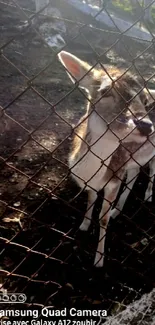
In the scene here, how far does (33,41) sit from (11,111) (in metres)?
3.75

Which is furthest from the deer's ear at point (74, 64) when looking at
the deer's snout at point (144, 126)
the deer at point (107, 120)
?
the deer's snout at point (144, 126)

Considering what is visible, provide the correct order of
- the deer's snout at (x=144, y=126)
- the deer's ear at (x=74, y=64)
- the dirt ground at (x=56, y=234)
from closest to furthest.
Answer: the deer's snout at (x=144, y=126) < the deer's ear at (x=74, y=64) < the dirt ground at (x=56, y=234)

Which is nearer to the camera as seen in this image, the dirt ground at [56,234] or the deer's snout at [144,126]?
the deer's snout at [144,126]

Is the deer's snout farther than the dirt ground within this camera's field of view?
No

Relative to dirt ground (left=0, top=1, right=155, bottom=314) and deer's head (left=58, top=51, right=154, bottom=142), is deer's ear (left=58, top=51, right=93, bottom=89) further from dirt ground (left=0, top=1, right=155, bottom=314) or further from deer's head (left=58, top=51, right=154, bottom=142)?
dirt ground (left=0, top=1, right=155, bottom=314)

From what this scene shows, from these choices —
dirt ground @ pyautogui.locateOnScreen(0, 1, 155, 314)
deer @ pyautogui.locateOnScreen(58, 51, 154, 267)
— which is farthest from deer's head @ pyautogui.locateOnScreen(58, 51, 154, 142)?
dirt ground @ pyautogui.locateOnScreen(0, 1, 155, 314)

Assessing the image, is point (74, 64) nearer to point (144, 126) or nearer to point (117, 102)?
point (117, 102)

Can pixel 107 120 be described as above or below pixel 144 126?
below

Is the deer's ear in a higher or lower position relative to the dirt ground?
higher

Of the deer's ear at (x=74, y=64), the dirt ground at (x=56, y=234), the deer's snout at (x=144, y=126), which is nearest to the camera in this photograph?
the deer's snout at (x=144, y=126)

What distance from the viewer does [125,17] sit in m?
11.7

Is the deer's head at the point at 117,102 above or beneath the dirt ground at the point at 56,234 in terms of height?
above

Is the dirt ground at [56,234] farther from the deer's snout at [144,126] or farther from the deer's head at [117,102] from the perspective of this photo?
the deer's snout at [144,126]

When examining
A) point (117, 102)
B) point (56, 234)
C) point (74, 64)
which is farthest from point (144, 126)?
point (56, 234)
